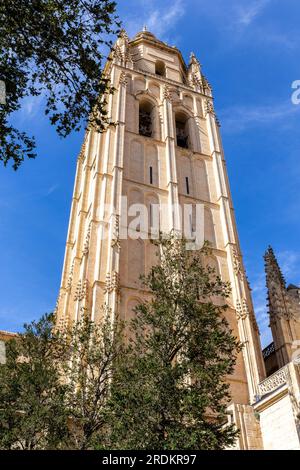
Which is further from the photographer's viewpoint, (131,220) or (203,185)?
(203,185)

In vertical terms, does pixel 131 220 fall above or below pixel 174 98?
below

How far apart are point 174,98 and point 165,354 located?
1149 inches

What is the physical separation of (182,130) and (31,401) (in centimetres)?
2823

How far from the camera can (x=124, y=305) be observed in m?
21.6

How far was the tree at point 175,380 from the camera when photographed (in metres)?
10.3

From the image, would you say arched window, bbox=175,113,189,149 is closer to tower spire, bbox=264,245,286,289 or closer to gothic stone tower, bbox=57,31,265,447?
gothic stone tower, bbox=57,31,265,447

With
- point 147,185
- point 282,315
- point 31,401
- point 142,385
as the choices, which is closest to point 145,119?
point 147,185

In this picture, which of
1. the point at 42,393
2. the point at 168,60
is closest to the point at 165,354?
the point at 42,393

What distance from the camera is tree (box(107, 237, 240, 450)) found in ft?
33.7

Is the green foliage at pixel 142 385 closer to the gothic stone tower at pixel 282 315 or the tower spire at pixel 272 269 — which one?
the gothic stone tower at pixel 282 315

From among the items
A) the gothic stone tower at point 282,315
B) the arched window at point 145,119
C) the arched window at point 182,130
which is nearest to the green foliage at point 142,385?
the gothic stone tower at point 282,315
